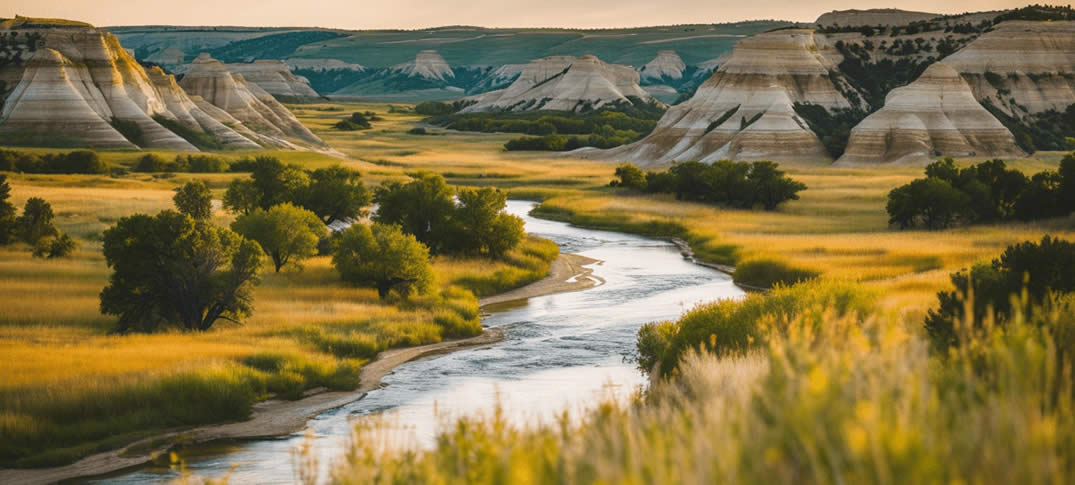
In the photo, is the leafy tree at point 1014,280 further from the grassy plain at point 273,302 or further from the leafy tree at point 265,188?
the leafy tree at point 265,188

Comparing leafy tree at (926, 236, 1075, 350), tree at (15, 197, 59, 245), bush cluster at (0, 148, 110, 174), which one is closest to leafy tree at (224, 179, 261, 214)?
tree at (15, 197, 59, 245)

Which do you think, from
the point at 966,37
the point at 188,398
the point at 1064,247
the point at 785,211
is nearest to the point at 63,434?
the point at 188,398

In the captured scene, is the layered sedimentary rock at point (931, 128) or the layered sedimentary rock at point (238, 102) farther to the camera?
the layered sedimentary rock at point (238, 102)

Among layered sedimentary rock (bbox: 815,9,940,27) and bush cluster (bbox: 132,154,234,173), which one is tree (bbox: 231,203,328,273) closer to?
bush cluster (bbox: 132,154,234,173)

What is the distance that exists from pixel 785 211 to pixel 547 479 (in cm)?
6947

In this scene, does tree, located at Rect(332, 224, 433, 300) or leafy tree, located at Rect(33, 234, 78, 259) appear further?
leafy tree, located at Rect(33, 234, 78, 259)

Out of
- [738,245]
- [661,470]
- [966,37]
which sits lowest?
[738,245]

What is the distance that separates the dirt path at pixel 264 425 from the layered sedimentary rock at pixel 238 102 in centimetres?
10207

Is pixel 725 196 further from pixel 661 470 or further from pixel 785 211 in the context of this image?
pixel 661 470

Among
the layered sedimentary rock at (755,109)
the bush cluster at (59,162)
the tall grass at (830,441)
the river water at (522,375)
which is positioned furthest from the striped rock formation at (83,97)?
the tall grass at (830,441)

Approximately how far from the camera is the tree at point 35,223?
48875 millimetres

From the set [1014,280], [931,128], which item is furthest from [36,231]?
[931,128]

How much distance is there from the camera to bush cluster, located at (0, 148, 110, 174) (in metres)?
85.4

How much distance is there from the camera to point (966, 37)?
142 m
